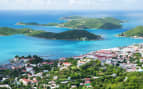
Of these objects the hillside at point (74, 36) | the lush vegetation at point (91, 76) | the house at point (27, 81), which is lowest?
the house at point (27, 81)

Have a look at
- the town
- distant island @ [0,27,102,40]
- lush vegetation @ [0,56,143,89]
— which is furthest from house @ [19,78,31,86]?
distant island @ [0,27,102,40]

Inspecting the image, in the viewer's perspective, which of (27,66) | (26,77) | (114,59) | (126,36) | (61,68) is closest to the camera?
(26,77)

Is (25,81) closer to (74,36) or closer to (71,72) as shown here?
(71,72)

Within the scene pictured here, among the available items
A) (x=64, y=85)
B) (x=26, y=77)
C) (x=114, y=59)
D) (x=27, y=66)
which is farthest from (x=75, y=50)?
(x=64, y=85)

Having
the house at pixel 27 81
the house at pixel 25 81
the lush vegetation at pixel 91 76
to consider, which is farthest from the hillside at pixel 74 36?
the house at pixel 25 81

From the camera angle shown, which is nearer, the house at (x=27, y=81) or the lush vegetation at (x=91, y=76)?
the lush vegetation at (x=91, y=76)

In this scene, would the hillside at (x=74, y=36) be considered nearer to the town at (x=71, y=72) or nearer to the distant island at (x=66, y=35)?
the distant island at (x=66, y=35)

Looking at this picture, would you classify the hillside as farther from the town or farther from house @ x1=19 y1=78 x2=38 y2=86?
house @ x1=19 y1=78 x2=38 y2=86

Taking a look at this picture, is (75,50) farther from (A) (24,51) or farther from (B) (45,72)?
(B) (45,72)

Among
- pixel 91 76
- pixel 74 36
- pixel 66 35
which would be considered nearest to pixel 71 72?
pixel 91 76
